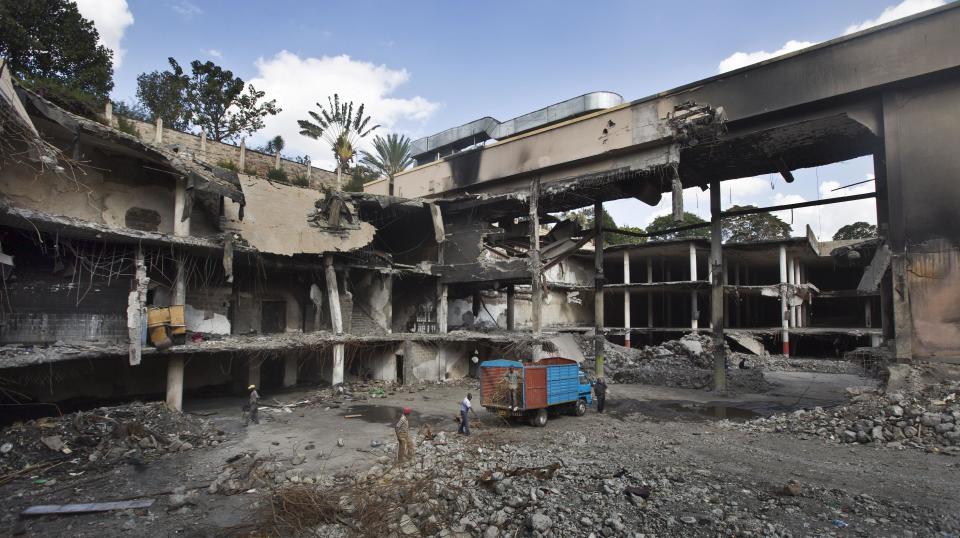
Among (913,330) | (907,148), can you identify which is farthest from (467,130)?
(913,330)

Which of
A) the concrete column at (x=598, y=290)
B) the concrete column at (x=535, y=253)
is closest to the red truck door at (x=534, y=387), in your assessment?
the concrete column at (x=535, y=253)

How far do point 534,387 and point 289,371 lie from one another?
12.1 m

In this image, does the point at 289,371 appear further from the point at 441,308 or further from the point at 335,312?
the point at 441,308

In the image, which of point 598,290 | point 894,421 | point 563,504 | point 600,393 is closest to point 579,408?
point 600,393

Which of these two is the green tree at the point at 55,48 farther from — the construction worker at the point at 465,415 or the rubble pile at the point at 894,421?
the rubble pile at the point at 894,421

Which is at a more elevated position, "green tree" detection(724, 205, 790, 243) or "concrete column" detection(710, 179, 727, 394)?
"green tree" detection(724, 205, 790, 243)

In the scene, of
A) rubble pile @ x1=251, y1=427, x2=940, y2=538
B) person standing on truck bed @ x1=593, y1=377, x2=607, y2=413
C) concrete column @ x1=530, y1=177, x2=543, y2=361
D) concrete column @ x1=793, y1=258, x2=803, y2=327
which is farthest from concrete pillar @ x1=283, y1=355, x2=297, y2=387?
concrete column @ x1=793, y1=258, x2=803, y2=327

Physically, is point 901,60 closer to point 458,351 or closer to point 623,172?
point 623,172

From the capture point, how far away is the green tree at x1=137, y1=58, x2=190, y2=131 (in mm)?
33156

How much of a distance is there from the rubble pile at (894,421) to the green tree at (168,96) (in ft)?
121

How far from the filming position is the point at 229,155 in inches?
1145

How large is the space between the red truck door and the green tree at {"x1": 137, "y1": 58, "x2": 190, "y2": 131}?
31.5 meters

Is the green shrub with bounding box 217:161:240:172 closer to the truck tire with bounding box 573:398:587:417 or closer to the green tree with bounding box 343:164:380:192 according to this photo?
the green tree with bounding box 343:164:380:192

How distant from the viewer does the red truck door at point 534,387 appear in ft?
42.9
